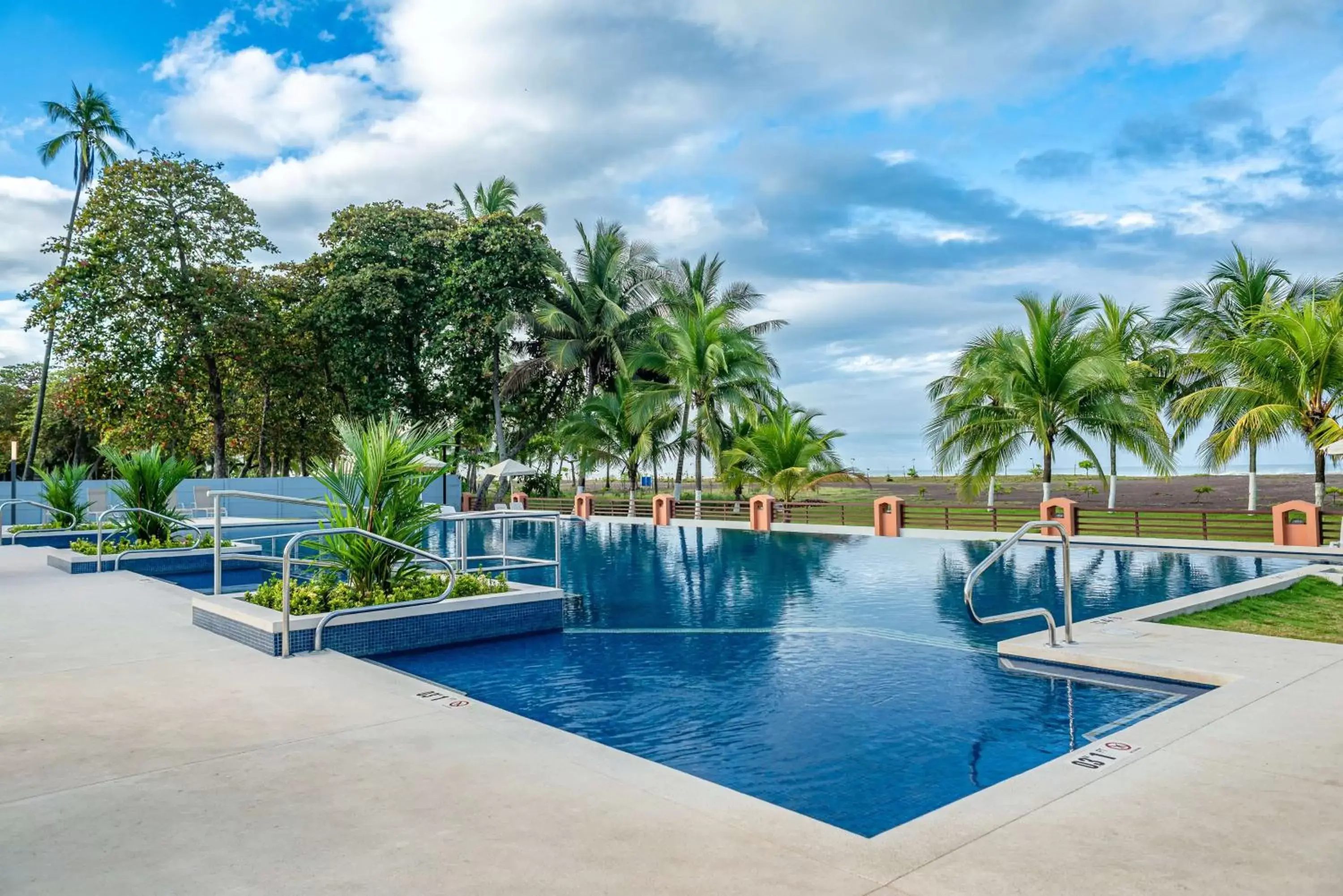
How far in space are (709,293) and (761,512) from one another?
33.5 ft

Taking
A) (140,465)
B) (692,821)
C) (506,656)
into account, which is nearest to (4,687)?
(506,656)

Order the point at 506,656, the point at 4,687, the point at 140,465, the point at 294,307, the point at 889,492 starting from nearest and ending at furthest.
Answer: the point at 4,687
the point at 506,656
the point at 140,465
the point at 294,307
the point at 889,492

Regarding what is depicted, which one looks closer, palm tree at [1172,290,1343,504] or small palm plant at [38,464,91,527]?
small palm plant at [38,464,91,527]

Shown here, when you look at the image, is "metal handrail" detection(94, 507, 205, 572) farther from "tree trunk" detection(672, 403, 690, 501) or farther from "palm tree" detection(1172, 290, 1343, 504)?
"palm tree" detection(1172, 290, 1343, 504)

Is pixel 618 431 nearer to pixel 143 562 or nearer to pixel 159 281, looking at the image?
pixel 159 281

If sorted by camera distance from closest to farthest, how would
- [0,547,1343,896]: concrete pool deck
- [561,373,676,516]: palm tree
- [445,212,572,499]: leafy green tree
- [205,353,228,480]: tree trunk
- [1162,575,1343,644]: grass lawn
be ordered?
1. [0,547,1343,896]: concrete pool deck
2. [1162,575,1343,644]: grass lawn
3. [561,373,676,516]: palm tree
4. [205,353,228,480]: tree trunk
5. [445,212,572,499]: leafy green tree

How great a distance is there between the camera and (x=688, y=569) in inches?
568

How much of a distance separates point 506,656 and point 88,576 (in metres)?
7.38

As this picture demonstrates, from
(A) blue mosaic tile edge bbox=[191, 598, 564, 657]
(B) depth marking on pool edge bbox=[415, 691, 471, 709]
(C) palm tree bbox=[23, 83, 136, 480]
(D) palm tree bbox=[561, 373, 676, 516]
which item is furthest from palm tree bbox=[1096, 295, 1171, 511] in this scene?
(C) palm tree bbox=[23, 83, 136, 480]

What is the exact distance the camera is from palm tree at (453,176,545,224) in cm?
3291

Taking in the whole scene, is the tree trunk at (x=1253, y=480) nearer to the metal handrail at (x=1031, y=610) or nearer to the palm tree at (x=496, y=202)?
the metal handrail at (x=1031, y=610)

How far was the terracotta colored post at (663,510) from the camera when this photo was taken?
25891 millimetres

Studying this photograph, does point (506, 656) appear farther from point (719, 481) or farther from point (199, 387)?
point (199, 387)

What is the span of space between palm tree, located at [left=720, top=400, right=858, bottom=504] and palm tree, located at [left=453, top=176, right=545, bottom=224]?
12.9m
